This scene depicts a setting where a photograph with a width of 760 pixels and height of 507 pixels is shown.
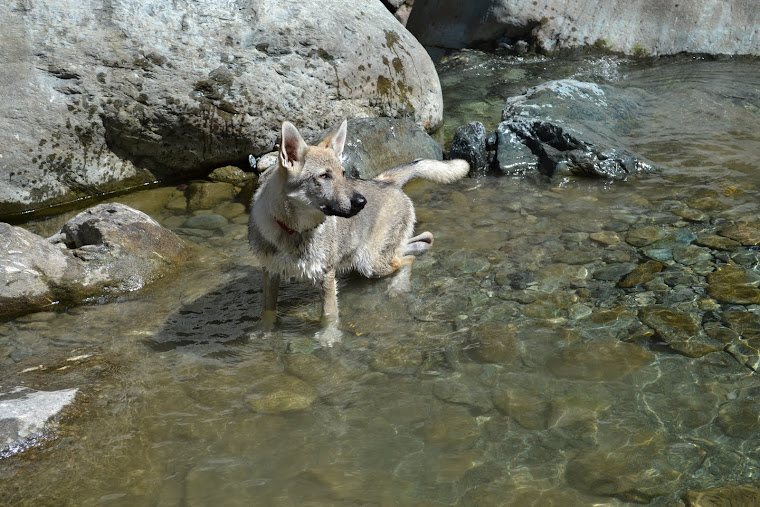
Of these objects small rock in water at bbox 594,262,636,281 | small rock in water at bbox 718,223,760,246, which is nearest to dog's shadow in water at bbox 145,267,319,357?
small rock in water at bbox 594,262,636,281

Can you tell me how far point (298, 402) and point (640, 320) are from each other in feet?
Answer: 9.89

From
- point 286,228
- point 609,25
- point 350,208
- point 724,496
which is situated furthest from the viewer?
point 609,25

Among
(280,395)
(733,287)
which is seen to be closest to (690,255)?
(733,287)

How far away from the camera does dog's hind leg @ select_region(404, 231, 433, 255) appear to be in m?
7.55

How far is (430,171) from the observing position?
7.63m

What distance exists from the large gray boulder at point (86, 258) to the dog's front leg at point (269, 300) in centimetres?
154

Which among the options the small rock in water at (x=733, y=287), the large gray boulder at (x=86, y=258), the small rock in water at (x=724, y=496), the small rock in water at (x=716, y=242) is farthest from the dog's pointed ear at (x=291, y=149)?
the small rock in water at (x=716, y=242)

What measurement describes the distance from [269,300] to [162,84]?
414 centimetres

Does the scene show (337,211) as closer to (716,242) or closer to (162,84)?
(716,242)

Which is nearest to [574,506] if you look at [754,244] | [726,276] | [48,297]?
[726,276]

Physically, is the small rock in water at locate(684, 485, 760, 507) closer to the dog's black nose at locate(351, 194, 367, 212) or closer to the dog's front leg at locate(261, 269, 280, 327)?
the dog's black nose at locate(351, 194, 367, 212)

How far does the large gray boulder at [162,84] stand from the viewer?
8609mm

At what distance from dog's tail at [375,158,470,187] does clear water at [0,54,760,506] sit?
74 centimetres

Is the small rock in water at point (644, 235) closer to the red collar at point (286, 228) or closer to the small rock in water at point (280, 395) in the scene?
the red collar at point (286, 228)
